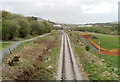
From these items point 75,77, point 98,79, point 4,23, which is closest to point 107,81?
point 98,79

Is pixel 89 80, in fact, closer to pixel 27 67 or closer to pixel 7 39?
pixel 27 67

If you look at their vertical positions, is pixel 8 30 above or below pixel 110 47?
above

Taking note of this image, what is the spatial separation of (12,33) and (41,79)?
36.8 meters

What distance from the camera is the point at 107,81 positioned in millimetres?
11547

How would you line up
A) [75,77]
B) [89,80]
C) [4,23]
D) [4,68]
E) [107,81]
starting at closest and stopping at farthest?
1. [107,81]
2. [89,80]
3. [75,77]
4. [4,68]
5. [4,23]

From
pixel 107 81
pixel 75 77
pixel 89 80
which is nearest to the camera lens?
pixel 107 81

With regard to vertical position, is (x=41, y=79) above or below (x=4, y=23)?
below

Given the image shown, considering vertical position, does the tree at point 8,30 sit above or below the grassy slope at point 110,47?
above

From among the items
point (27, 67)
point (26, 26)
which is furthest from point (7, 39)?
point (27, 67)

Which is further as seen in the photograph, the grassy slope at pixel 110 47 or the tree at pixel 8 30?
the tree at pixel 8 30

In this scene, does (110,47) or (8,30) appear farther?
(8,30)

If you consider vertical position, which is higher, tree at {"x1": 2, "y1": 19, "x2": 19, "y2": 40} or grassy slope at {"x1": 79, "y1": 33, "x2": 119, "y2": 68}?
tree at {"x1": 2, "y1": 19, "x2": 19, "y2": 40}

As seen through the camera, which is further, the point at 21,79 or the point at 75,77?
the point at 75,77

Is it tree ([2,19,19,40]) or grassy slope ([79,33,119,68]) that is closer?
grassy slope ([79,33,119,68])
